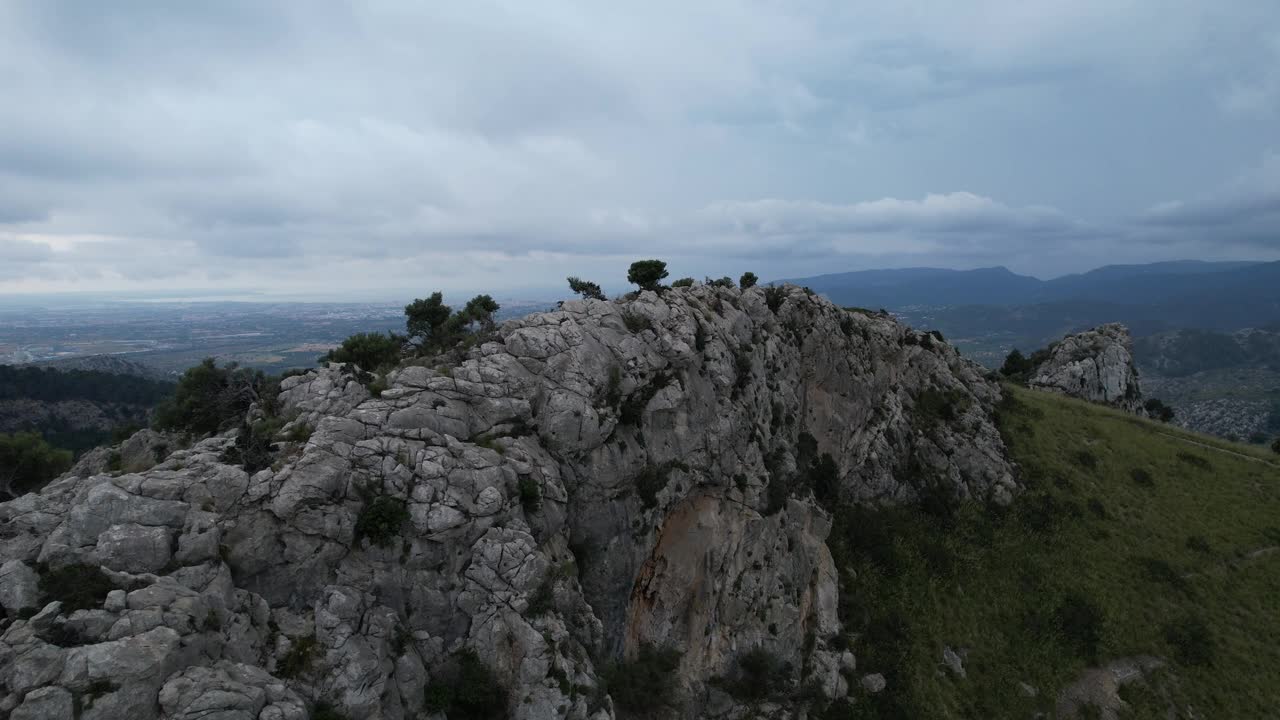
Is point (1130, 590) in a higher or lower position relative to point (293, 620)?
lower

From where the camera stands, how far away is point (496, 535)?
23.6 m

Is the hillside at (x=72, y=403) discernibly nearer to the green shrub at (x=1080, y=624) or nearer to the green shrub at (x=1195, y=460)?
the green shrub at (x=1080, y=624)

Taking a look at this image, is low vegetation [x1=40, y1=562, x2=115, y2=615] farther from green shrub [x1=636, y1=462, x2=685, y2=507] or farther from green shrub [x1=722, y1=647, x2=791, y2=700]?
green shrub [x1=722, y1=647, x2=791, y2=700]

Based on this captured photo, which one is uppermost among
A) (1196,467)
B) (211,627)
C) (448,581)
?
(211,627)

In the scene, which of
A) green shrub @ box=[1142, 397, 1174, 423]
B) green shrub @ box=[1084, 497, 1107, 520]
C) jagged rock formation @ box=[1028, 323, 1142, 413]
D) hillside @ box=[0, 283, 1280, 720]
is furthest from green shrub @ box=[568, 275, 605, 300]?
green shrub @ box=[1142, 397, 1174, 423]

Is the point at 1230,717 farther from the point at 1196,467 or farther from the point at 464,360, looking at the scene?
the point at 464,360

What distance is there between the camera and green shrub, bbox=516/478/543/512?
25406 millimetres

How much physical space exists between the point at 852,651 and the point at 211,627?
127ft

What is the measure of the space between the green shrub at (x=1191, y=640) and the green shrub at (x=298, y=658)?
56853 millimetres

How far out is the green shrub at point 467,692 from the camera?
2069cm

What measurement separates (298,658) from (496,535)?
312 inches

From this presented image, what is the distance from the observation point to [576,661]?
79.2ft

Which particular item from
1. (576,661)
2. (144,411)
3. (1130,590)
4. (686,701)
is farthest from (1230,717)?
(144,411)

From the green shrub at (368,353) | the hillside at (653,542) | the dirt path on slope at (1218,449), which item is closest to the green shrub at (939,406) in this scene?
the hillside at (653,542)
